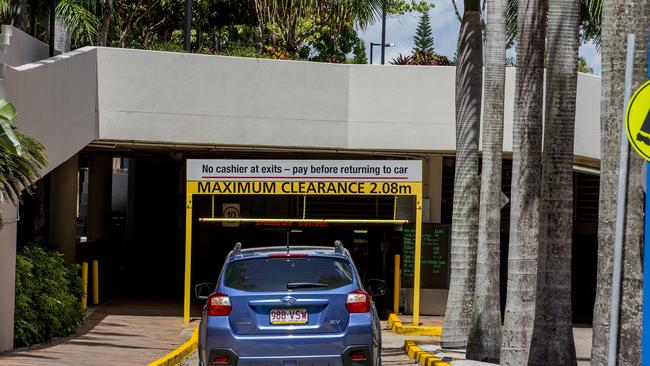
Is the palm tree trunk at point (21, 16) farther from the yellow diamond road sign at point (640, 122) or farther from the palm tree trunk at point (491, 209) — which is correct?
the yellow diamond road sign at point (640, 122)

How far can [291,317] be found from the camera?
1163cm

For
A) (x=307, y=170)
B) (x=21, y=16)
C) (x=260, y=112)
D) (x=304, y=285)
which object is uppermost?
(x=21, y=16)

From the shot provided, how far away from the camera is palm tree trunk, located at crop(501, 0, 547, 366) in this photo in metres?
14.2

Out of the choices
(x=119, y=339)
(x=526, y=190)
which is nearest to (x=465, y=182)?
(x=526, y=190)

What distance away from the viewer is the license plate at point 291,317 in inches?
458

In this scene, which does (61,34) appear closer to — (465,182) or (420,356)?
(465,182)

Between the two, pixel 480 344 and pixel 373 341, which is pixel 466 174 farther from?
pixel 373 341

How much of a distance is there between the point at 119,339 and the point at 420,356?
16.4ft

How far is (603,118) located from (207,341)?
15.0 ft

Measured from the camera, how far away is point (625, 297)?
404 inches

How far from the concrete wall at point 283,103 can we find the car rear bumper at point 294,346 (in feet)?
38.0

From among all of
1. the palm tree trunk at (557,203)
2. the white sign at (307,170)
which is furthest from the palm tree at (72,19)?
the palm tree trunk at (557,203)

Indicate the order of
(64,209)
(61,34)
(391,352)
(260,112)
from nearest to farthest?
1. (391,352)
2. (260,112)
3. (64,209)
4. (61,34)

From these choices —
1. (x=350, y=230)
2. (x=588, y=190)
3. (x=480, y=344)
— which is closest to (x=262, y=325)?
(x=480, y=344)
